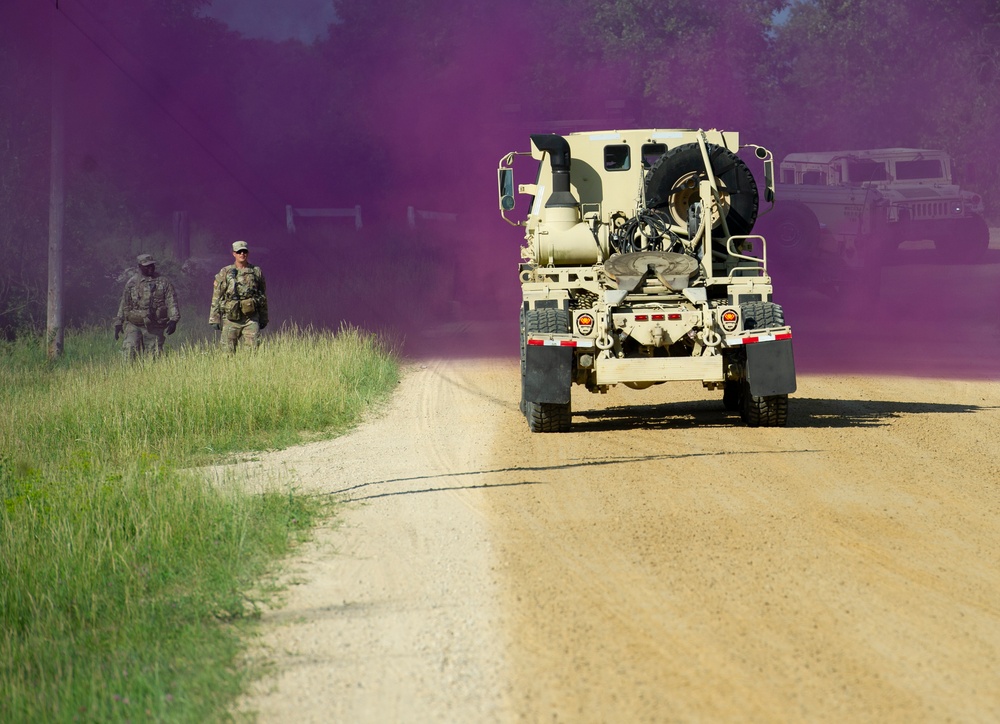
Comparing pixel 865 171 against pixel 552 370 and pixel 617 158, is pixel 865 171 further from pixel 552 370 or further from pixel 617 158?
pixel 552 370

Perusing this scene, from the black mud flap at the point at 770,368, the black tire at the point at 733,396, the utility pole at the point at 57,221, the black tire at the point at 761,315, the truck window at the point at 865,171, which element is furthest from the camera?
the truck window at the point at 865,171

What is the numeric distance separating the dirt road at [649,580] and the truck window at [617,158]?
332 centimetres

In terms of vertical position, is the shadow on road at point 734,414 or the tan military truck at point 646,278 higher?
the tan military truck at point 646,278

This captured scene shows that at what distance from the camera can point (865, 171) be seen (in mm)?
27906

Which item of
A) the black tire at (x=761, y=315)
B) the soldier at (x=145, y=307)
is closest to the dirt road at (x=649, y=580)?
the black tire at (x=761, y=315)

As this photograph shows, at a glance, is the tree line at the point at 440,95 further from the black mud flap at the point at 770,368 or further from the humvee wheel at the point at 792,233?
the black mud flap at the point at 770,368

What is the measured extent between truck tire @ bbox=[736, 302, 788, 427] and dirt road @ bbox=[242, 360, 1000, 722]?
137mm

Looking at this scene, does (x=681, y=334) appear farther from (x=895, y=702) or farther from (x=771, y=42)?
(x=771, y=42)

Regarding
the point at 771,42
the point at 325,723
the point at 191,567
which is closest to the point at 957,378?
the point at 191,567

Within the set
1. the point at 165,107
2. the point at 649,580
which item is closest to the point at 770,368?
the point at 649,580

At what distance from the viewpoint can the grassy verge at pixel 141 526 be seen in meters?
5.45

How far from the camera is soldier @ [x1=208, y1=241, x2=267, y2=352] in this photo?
15.3m

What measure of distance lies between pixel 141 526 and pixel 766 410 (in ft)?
19.1

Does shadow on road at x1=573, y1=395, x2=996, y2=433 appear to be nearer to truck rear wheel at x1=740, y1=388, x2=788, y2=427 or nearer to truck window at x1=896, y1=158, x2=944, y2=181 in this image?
truck rear wheel at x1=740, y1=388, x2=788, y2=427
